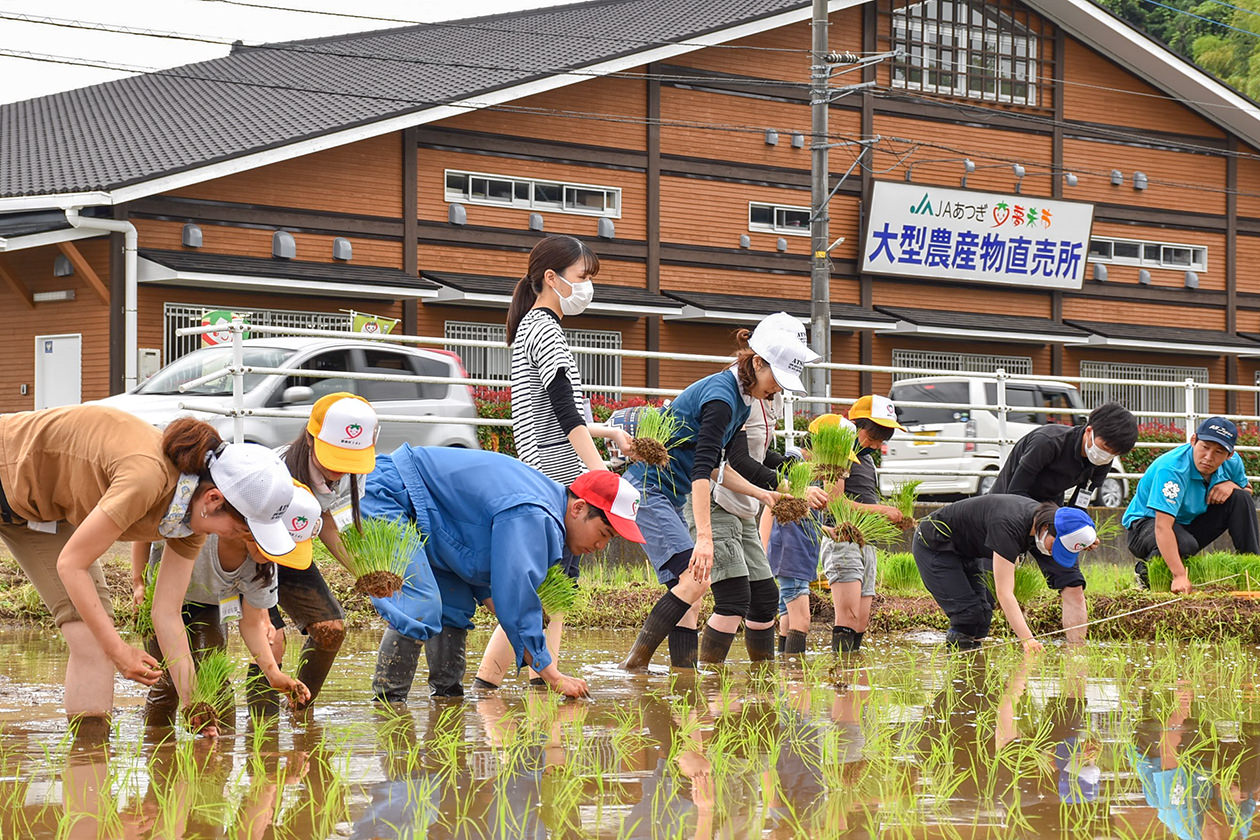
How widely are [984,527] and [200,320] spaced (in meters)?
13.2

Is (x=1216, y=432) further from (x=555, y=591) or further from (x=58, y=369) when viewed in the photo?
(x=58, y=369)

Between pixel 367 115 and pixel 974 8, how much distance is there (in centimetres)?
1178

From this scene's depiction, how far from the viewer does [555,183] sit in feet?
69.2

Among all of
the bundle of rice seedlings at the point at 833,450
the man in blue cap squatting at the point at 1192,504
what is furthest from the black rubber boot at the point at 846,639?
the man in blue cap squatting at the point at 1192,504

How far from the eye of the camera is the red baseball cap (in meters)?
5.00

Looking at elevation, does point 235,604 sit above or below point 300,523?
below

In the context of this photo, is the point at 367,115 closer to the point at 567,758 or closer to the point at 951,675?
the point at 951,675

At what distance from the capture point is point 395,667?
5.30 metres

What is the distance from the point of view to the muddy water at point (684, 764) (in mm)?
3406

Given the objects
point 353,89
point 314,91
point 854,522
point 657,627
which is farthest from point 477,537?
point 353,89

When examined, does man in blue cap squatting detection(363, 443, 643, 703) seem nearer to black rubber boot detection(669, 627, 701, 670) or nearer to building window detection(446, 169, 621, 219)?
black rubber boot detection(669, 627, 701, 670)

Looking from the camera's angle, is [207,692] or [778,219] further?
[778,219]

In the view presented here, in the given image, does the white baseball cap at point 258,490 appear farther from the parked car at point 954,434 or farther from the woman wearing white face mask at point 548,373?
the parked car at point 954,434

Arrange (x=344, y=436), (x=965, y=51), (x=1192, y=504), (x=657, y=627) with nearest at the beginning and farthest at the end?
(x=344, y=436) < (x=657, y=627) < (x=1192, y=504) < (x=965, y=51)
